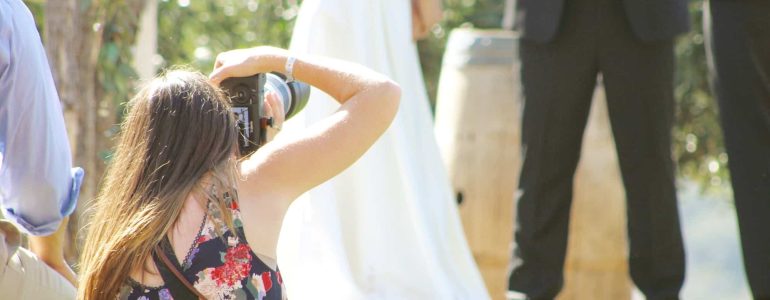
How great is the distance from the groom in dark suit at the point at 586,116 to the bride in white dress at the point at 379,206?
0.35 m

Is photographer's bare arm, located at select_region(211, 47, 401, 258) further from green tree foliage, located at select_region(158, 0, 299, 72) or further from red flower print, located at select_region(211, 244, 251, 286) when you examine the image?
green tree foliage, located at select_region(158, 0, 299, 72)

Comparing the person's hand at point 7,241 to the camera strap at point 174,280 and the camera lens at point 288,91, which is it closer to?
the camera strap at point 174,280

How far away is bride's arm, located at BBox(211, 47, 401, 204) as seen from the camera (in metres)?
2.11

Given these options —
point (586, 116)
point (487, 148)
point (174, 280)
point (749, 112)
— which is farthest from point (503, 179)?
point (174, 280)

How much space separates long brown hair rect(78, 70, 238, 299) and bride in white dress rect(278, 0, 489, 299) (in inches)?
39.8

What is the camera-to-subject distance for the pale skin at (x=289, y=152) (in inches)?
82.0

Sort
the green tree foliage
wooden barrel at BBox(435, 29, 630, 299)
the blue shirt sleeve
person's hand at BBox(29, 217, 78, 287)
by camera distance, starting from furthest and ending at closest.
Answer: the green tree foliage
wooden barrel at BBox(435, 29, 630, 299)
person's hand at BBox(29, 217, 78, 287)
the blue shirt sleeve

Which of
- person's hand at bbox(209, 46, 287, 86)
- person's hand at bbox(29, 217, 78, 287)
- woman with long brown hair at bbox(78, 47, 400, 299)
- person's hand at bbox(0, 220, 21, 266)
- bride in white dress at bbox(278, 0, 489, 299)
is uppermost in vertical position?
person's hand at bbox(209, 46, 287, 86)

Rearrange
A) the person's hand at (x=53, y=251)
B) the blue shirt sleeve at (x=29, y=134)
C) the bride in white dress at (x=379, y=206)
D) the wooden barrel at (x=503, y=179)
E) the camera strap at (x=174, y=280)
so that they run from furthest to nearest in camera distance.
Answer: the wooden barrel at (x=503, y=179)
the bride in white dress at (x=379, y=206)
the person's hand at (x=53, y=251)
the blue shirt sleeve at (x=29, y=134)
the camera strap at (x=174, y=280)

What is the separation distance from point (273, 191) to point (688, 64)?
4.21 meters

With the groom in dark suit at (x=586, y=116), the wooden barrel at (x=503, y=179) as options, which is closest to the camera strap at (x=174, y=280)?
the groom in dark suit at (x=586, y=116)

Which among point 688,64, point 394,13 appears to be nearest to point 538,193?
point 394,13

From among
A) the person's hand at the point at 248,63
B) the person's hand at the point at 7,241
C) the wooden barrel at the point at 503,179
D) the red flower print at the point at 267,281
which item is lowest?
the wooden barrel at the point at 503,179

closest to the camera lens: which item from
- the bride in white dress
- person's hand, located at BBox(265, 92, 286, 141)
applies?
person's hand, located at BBox(265, 92, 286, 141)
